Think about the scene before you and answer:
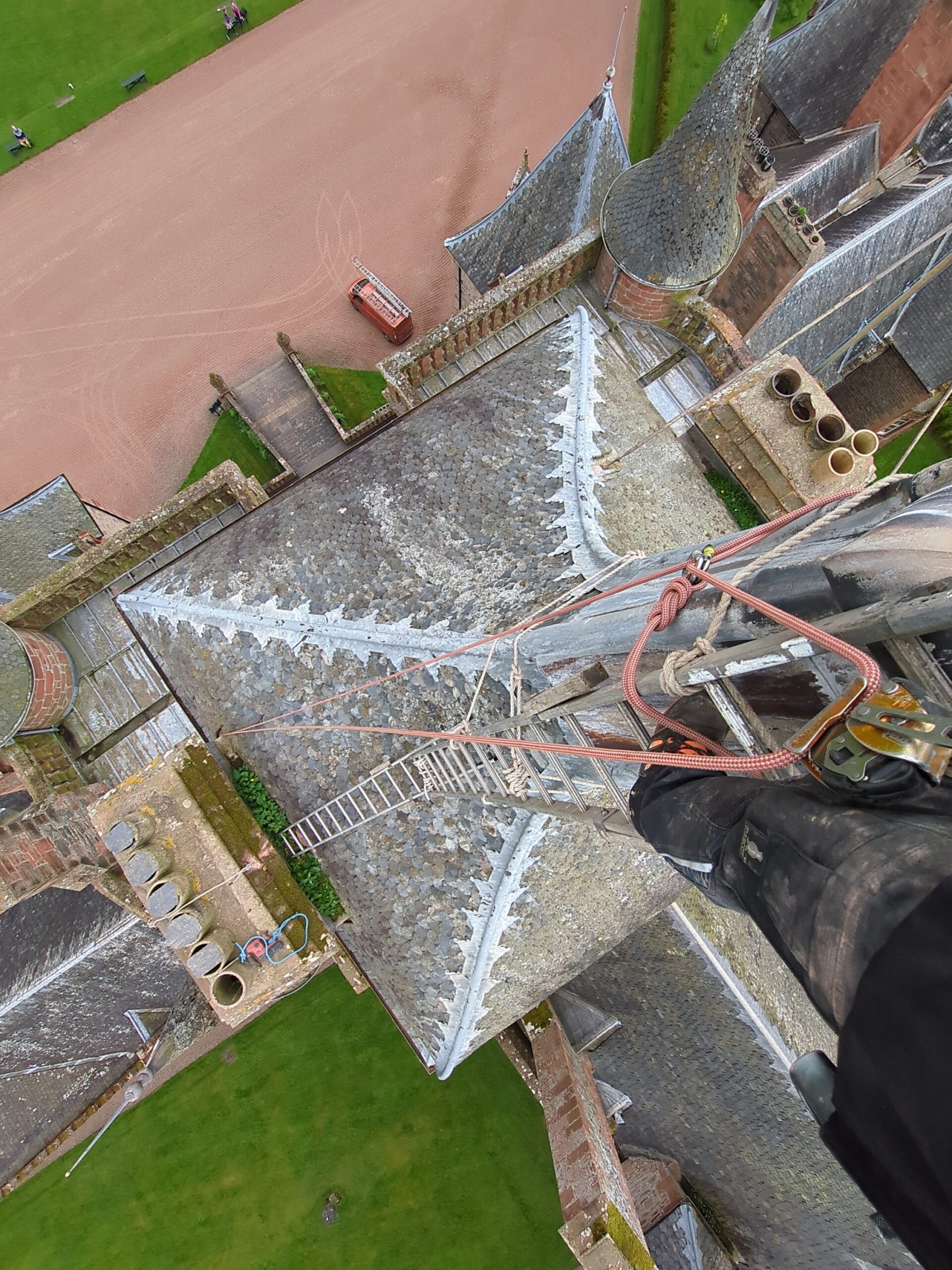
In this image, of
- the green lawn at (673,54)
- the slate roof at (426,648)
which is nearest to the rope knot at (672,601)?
the slate roof at (426,648)

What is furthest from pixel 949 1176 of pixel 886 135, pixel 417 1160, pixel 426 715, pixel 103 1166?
pixel 886 135

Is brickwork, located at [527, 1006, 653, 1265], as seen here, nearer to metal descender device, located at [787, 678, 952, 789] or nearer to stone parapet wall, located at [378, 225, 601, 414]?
metal descender device, located at [787, 678, 952, 789]

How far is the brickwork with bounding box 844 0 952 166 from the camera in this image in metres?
14.9

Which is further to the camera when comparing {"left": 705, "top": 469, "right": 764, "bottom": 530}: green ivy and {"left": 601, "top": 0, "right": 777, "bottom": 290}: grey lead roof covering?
{"left": 705, "top": 469, "right": 764, "bottom": 530}: green ivy

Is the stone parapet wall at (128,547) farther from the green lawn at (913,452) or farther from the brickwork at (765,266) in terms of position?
the green lawn at (913,452)

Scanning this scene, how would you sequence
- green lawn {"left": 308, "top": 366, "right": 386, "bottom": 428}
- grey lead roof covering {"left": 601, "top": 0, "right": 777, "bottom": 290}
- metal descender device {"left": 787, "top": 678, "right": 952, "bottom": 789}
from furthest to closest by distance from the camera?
green lawn {"left": 308, "top": 366, "right": 386, "bottom": 428}, grey lead roof covering {"left": 601, "top": 0, "right": 777, "bottom": 290}, metal descender device {"left": 787, "top": 678, "right": 952, "bottom": 789}

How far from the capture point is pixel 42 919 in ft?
39.5

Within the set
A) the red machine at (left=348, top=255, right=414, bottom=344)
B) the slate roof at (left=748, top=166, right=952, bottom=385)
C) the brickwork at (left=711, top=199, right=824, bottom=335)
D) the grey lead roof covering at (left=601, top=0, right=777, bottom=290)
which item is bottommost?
the slate roof at (left=748, top=166, right=952, bottom=385)

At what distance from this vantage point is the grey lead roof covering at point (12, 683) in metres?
10.5

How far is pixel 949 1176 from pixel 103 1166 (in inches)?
782

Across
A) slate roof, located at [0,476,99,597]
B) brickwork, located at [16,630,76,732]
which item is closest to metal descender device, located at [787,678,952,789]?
brickwork, located at [16,630,76,732]

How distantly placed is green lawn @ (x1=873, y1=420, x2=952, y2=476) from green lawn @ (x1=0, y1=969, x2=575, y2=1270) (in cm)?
1925

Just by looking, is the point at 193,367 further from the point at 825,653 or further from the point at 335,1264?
the point at 335,1264

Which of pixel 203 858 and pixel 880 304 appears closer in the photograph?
pixel 203 858
